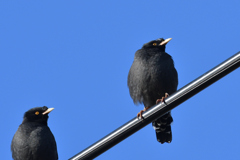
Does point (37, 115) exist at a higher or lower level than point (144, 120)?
higher

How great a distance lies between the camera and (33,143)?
8.71 m

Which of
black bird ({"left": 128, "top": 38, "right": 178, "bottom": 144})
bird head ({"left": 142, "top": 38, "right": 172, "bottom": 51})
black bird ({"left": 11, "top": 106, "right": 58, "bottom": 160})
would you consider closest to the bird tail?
black bird ({"left": 128, "top": 38, "right": 178, "bottom": 144})

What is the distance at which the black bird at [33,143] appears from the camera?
28.5 feet

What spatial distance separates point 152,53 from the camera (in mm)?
8633

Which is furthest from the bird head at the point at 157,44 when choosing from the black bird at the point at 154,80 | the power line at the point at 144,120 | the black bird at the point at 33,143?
the power line at the point at 144,120

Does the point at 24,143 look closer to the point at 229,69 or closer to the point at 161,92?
the point at 161,92

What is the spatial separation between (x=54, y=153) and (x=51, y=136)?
30cm

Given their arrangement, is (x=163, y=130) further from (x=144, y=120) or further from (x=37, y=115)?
(x=144, y=120)

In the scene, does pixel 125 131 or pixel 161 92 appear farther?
pixel 161 92

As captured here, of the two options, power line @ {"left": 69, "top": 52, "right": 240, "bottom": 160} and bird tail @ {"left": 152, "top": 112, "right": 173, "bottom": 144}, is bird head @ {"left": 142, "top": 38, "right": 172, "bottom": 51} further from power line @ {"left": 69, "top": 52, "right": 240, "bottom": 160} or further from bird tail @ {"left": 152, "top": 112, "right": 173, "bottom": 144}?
power line @ {"left": 69, "top": 52, "right": 240, "bottom": 160}

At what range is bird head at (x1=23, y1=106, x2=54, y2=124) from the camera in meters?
9.51

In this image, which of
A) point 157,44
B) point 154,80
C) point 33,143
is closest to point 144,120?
point 154,80

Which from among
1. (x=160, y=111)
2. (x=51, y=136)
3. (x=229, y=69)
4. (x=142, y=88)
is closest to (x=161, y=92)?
(x=142, y=88)

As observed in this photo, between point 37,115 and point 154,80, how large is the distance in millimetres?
2595
